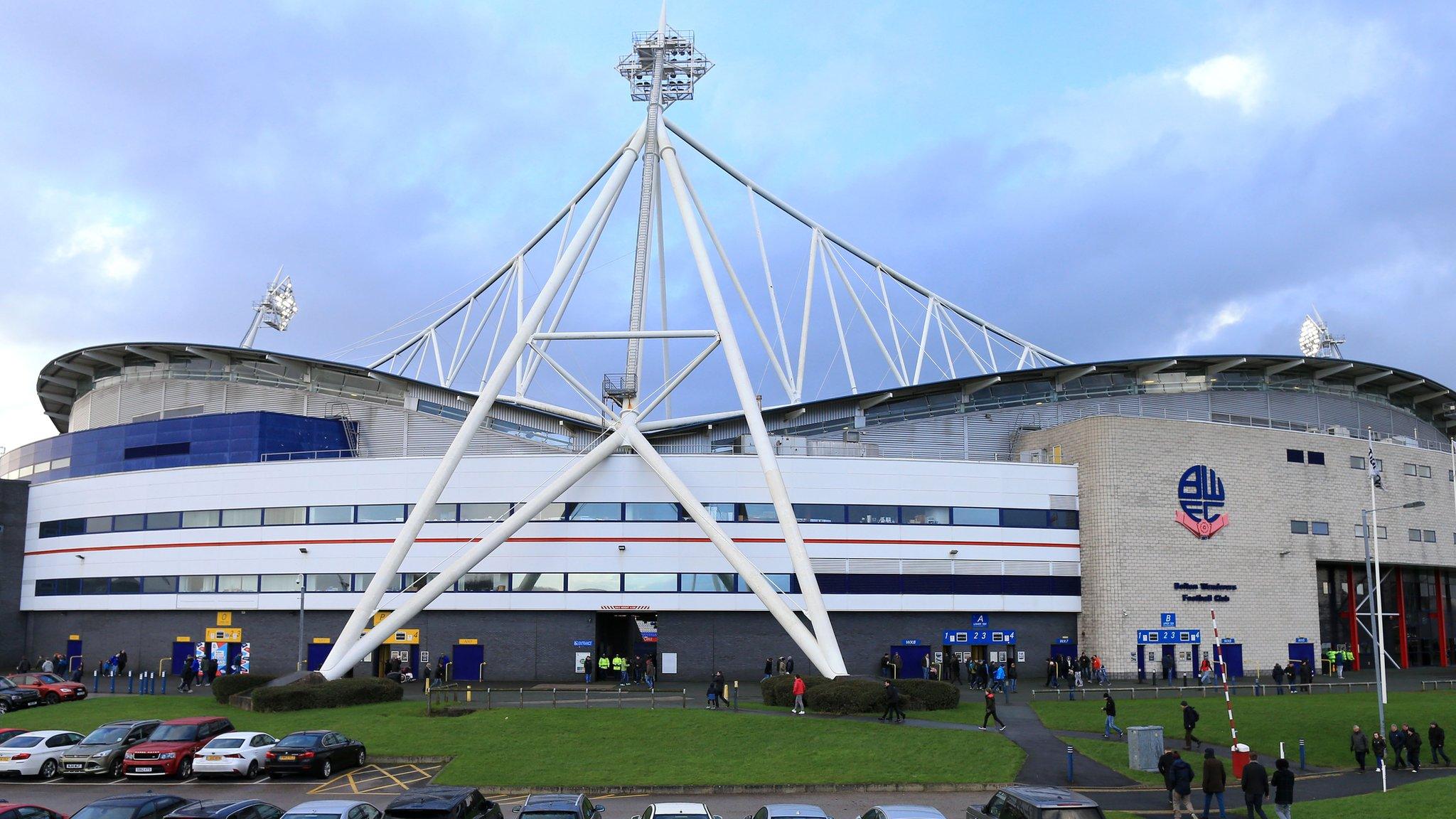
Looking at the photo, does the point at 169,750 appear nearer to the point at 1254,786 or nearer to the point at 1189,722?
the point at 1254,786

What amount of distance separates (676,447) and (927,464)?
67.0 ft

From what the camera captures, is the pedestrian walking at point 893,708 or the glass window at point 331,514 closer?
the pedestrian walking at point 893,708

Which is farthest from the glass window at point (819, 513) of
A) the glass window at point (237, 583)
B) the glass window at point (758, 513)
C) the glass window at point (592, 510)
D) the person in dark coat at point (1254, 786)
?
the person in dark coat at point (1254, 786)

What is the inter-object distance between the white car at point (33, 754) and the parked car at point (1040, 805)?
75.9 feet

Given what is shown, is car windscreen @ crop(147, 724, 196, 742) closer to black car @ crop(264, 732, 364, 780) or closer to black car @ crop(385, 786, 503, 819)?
black car @ crop(264, 732, 364, 780)

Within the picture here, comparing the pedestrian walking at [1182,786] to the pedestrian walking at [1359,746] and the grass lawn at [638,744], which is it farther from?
the pedestrian walking at [1359,746]

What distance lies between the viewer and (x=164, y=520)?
58.3 metres

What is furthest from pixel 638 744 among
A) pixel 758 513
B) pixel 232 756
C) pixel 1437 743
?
pixel 758 513

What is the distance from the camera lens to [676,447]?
72.4 m

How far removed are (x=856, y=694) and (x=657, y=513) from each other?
17331 millimetres

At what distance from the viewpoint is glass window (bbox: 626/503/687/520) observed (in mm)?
54156

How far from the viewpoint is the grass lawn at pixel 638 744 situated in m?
28.6

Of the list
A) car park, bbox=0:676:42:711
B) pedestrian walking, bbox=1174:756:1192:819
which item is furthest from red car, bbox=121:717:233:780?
pedestrian walking, bbox=1174:756:1192:819

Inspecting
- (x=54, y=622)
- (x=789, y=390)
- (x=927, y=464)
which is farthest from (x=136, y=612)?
(x=927, y=464)
